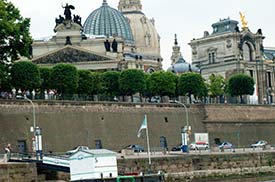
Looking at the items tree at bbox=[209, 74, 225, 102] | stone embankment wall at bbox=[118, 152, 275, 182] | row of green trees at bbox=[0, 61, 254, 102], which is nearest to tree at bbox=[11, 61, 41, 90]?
row of green trees at bbox=[0, 61, 254, 102]

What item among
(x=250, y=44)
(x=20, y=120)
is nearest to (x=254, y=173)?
(x=20, y=120)

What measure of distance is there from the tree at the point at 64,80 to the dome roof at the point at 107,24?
2950 inches

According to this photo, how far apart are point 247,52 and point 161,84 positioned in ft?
160

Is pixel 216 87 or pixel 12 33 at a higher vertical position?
pixel 12 33

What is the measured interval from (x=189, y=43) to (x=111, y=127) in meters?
69.2

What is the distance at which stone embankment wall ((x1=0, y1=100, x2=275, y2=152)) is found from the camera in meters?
76.0

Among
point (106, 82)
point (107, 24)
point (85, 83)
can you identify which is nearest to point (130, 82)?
point (106, 82)

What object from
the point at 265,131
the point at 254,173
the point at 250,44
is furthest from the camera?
the point at 250,44

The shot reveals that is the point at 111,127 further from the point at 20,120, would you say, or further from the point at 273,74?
the point at 273,74

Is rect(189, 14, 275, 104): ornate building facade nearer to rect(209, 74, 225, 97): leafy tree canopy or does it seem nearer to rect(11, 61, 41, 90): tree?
rect(209, 74, 225, 97): leafy tree canopy

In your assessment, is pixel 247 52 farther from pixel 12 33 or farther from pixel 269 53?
pixel 12 33

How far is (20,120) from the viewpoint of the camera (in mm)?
75812

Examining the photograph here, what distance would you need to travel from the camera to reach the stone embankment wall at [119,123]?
2992 inches

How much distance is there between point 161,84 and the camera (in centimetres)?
10050
